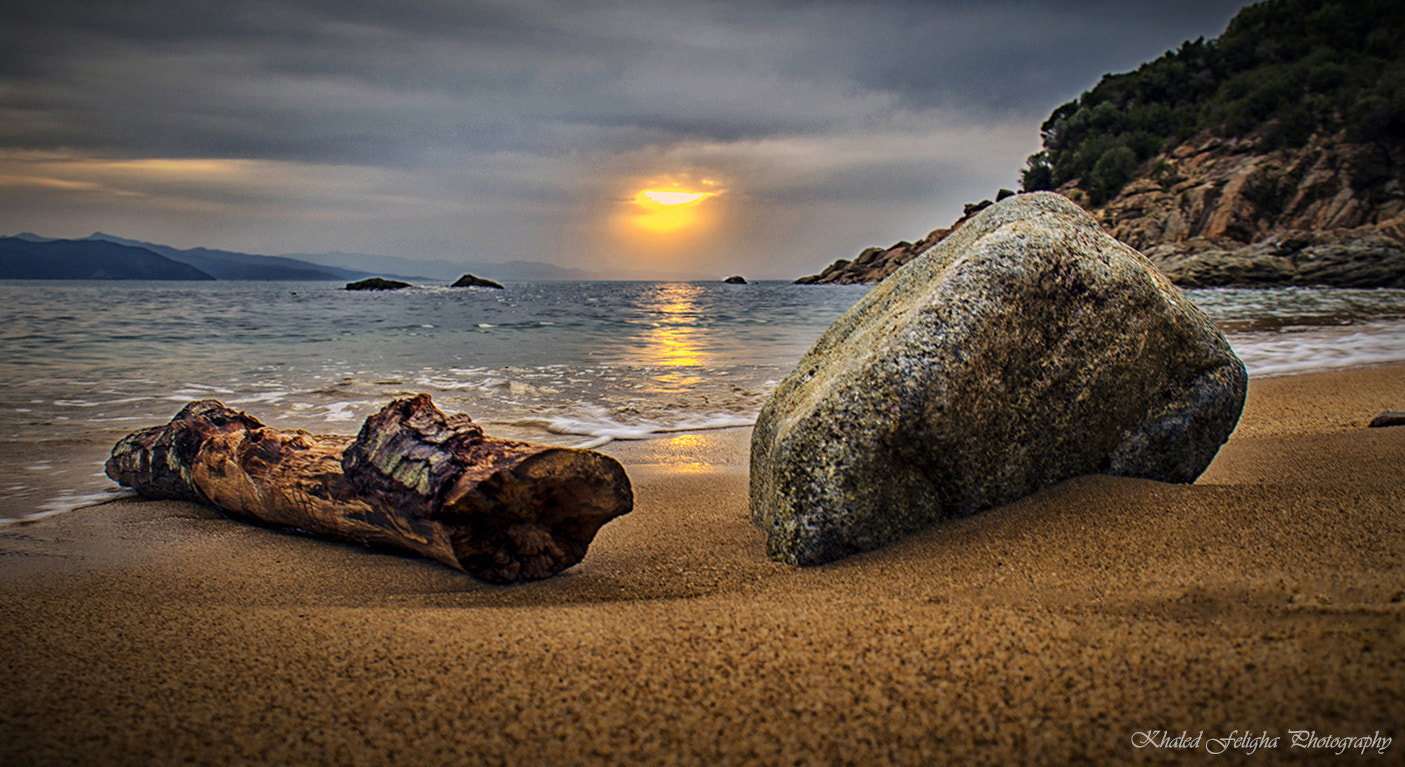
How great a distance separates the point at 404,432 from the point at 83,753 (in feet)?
4.08

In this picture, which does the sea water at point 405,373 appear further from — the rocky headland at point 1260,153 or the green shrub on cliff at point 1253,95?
the green shrub on cliff at point 1253,95

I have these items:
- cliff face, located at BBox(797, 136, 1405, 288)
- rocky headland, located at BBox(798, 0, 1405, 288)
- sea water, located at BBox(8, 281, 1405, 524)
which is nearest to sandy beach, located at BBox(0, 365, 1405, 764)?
sea water, located at BBox(8, 281, 1405, 524)

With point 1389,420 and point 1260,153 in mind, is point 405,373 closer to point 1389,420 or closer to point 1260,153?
point 1389,420

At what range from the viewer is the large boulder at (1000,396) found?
2059 mm

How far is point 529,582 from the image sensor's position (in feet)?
7.23

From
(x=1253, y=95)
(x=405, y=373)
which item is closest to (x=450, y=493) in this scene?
(x=405, y=373)

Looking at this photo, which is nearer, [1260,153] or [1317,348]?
[1317,348]

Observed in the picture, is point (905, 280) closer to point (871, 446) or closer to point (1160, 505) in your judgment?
point (871, 446)

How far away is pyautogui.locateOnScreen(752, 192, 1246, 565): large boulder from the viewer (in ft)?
6.75

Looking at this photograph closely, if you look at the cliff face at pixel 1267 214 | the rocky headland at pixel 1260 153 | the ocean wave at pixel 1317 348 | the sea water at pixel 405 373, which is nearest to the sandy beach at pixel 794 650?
the sea water at pixel 405 373

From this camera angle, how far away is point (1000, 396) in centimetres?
213

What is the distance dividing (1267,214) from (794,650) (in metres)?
48.4

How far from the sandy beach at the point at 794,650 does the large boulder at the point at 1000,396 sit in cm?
12

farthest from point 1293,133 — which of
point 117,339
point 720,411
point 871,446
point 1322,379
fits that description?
point 117,339
